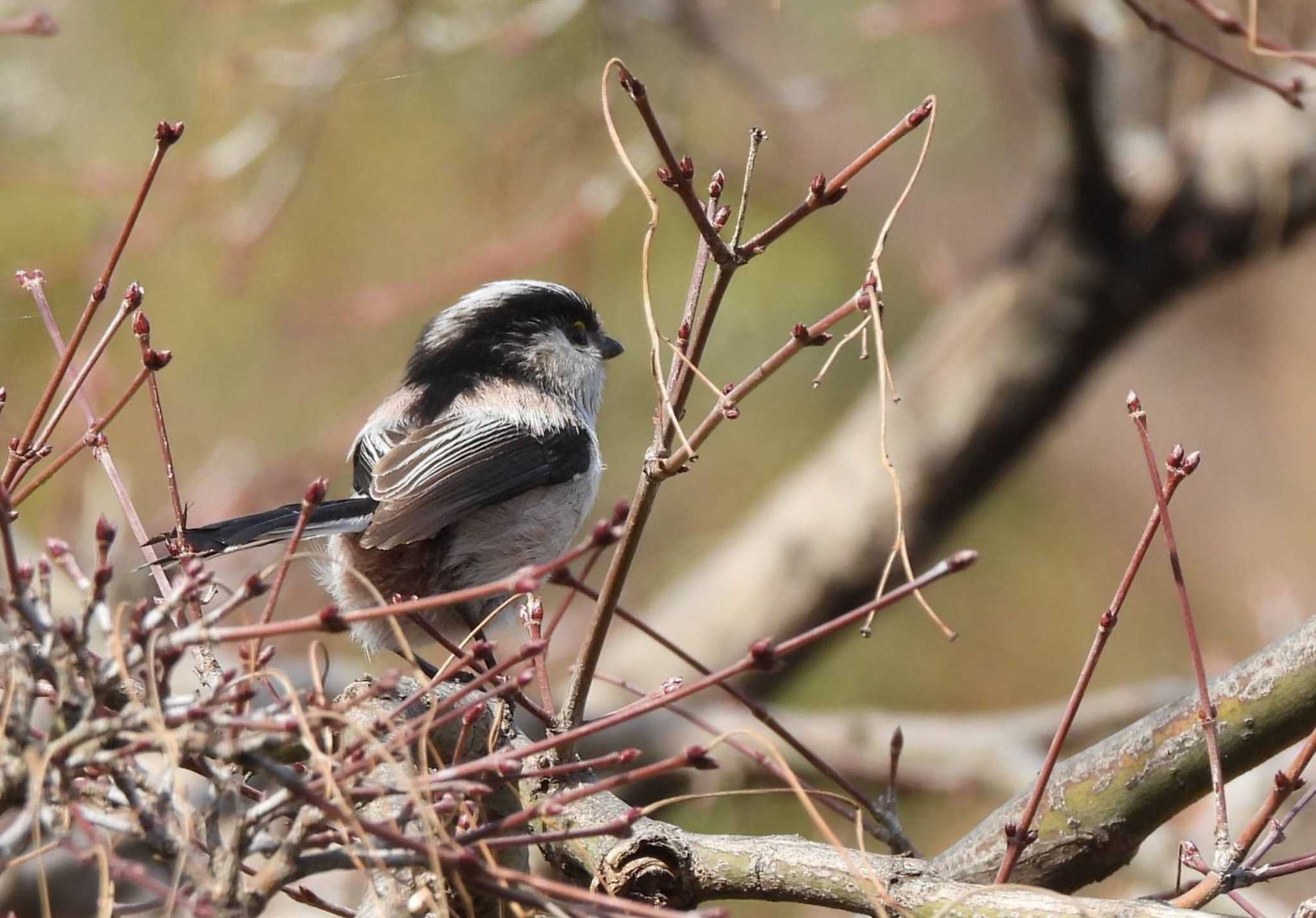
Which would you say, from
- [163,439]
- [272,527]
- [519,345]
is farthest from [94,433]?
[519,345]

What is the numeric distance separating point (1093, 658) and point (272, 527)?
55.8 inches

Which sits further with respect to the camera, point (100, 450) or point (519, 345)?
point (519, 345)

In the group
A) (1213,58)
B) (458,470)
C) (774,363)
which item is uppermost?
(1213,58)

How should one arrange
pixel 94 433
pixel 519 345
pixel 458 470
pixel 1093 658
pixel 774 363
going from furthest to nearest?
pixel 519 345 < pixel 458 470 < pixel 94 433 < pixel 1093 658 < pixel 774 363

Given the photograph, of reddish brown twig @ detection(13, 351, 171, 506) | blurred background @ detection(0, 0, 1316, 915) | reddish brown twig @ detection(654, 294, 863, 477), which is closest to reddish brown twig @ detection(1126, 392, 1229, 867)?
reddish brown twig @ detection(654, 294, 863, 477)

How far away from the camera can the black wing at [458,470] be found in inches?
114

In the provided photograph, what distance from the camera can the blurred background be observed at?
5.25m

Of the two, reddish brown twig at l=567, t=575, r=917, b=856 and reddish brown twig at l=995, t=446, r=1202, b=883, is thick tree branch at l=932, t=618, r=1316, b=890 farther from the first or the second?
reddish brown twig at l=995, t=446, r=1202, b=883

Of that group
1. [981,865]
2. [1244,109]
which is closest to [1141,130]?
[1244,109]

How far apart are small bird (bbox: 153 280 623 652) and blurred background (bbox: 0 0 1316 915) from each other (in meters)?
1.40

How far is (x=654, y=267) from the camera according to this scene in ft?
22.9

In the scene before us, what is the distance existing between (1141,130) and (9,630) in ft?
15.1

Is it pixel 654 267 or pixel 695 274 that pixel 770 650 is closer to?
pixel 695 274

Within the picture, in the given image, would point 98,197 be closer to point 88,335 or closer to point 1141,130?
point 88,335
